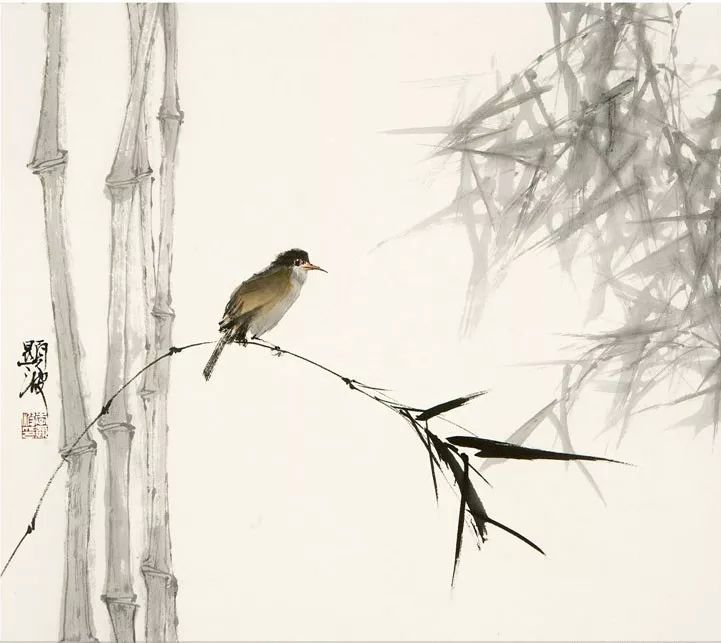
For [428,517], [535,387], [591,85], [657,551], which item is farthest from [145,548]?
[591,85]

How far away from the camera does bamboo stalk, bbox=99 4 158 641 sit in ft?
3.49

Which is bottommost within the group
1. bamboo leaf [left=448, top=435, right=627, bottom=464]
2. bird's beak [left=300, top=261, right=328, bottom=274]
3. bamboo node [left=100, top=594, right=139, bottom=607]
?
bamboo node [left=100, top=594, right=139, bottom=607]

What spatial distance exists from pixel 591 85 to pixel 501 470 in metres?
0.67

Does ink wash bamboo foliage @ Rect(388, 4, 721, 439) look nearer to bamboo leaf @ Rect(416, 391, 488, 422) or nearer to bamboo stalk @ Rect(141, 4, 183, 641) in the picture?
bamboo leaf @ Rect(416, 391, 488, 422)

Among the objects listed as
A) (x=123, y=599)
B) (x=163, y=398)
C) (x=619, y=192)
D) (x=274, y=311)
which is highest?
(x=619, y=192)

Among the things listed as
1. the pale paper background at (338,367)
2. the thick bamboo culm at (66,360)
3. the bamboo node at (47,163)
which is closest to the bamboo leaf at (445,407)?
the pale paper background at (338,367)

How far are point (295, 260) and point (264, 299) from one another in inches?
3.3

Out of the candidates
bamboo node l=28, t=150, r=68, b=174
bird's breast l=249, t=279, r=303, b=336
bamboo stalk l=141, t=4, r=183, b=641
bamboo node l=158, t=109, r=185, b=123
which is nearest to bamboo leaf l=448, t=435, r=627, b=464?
bird's breast l=249, t=279, r=303, b=336

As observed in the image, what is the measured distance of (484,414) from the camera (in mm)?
1038

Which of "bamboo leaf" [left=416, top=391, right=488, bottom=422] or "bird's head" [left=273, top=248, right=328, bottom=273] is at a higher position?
"bird's head" [left=273, top=248, right=328, bottom=273]

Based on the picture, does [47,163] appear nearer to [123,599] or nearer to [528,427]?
[123,599]

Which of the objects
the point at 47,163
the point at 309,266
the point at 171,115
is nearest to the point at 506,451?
the point at 309,266
